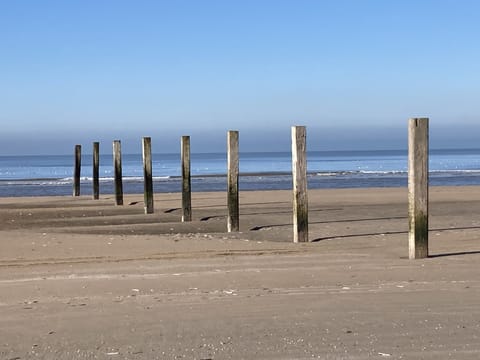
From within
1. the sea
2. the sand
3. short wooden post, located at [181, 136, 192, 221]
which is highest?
short wooden post, located at [181, 136, 192, 221]

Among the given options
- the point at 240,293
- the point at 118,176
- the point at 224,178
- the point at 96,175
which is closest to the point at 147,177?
the point at 118,176

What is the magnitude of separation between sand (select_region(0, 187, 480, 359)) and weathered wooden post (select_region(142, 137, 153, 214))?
430cm

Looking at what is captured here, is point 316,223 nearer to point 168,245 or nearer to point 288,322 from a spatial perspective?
point 168,245

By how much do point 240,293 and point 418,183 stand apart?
3.47 m

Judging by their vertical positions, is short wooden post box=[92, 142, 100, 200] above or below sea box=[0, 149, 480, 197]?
above

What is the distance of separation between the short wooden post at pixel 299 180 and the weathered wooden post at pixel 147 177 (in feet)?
26.5

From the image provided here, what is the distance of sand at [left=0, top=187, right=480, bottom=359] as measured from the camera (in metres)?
5.84

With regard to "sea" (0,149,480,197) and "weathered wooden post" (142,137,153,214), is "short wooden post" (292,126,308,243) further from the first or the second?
"sea" (0,149,480,197)

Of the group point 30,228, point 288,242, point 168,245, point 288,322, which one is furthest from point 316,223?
point 288,322

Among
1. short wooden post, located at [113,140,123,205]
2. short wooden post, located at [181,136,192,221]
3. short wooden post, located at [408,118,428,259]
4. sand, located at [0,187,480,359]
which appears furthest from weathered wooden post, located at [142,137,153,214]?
short wooden post, located at [408,118,428,259]

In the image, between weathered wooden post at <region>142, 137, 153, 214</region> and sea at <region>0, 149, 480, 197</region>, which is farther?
sea at <region>0, 149, 480, 197</region>

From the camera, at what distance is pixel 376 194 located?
27922 mm

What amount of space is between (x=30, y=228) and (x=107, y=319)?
1116 centimetres

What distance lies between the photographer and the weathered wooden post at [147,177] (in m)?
20.9
